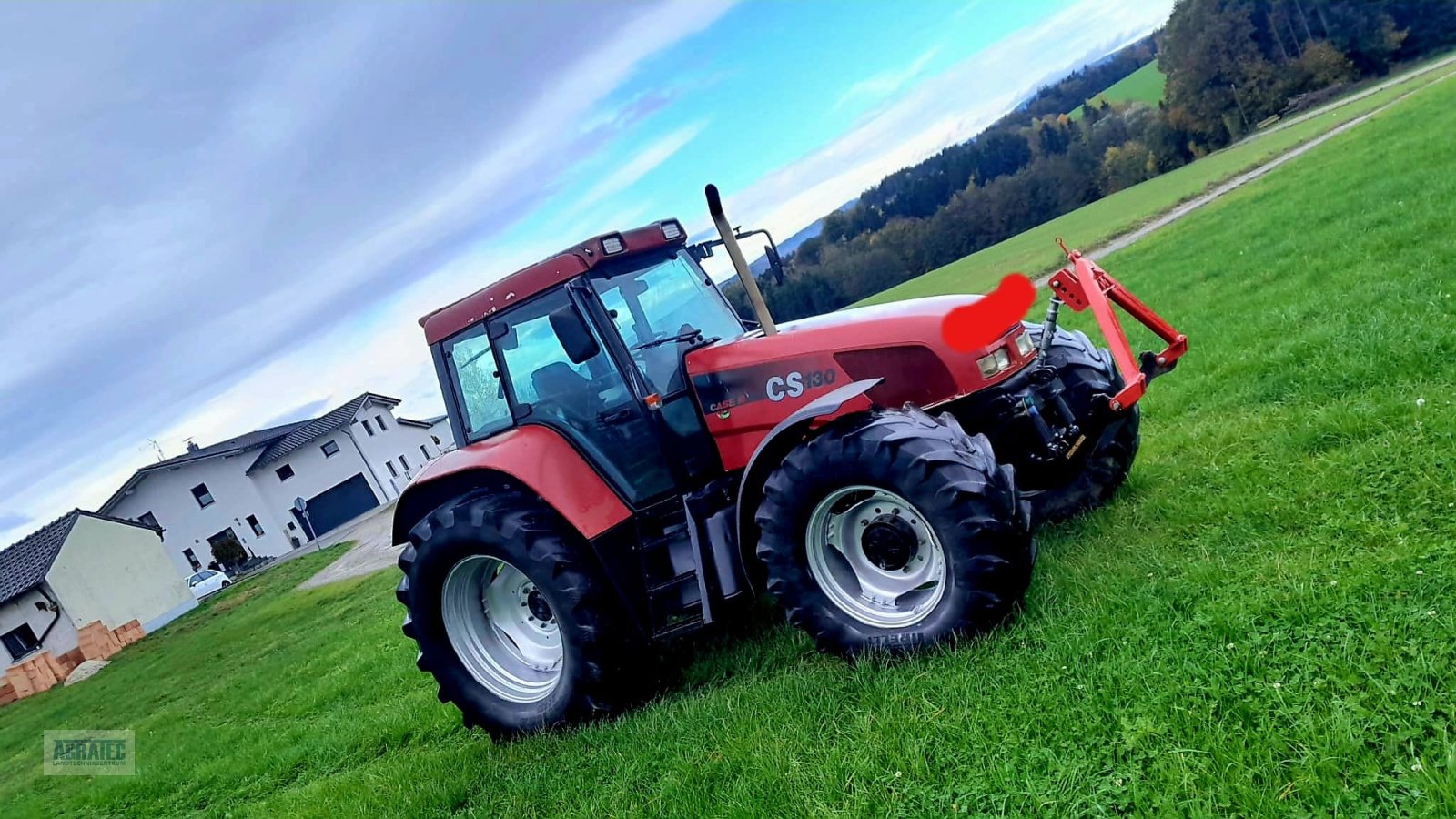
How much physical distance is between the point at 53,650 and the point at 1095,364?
116 feet

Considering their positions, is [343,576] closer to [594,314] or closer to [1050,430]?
[594,314]

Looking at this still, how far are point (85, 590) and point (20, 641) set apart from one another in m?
2.32

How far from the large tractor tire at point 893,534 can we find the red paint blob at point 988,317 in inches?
18.7

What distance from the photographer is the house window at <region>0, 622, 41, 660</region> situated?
2933cm

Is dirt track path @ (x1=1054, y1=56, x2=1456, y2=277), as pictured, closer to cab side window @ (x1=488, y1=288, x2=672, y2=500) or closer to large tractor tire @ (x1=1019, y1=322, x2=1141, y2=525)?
large tractor tire @ (x1=1019, y1=322, x2=1141, y2=525)

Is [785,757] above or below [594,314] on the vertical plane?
below

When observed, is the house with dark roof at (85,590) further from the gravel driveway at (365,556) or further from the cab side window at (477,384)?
the cab side window at (477,384)

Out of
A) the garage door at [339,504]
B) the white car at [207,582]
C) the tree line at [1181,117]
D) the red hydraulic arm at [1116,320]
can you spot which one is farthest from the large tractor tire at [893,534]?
the tree line at [1181,117]

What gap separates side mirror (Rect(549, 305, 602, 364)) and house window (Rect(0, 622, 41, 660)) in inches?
1351

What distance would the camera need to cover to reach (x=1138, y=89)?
7594 cm

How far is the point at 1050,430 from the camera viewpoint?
4316 millimetres

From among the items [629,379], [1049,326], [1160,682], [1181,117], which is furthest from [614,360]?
[1181,117]

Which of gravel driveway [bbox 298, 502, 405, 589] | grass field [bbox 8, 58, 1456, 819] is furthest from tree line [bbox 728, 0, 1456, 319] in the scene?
grass field [bbox 8, 58, 1456, 819]

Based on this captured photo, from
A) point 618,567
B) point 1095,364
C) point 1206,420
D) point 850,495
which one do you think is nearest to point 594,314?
point 618,567
